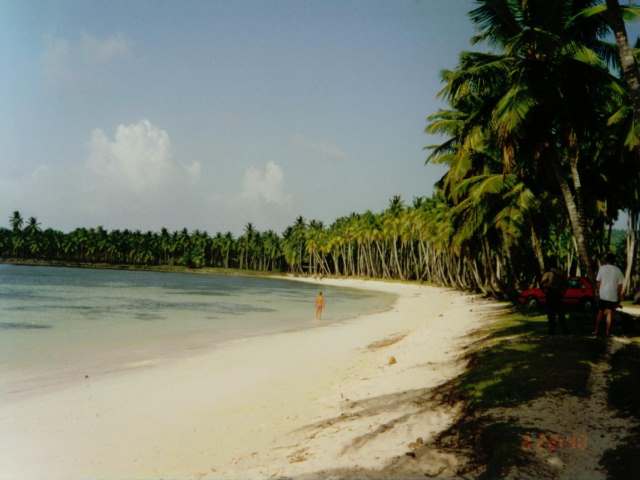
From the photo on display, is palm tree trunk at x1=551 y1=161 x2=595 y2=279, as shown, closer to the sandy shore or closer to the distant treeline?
the sandy shore

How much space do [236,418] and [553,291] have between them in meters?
8.41

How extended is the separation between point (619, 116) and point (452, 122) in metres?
9.17

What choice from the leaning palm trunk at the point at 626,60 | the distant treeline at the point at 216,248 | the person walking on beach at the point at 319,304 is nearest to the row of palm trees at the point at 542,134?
the leaning palm trunk at the point at 626,60

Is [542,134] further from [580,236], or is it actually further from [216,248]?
[216,248]

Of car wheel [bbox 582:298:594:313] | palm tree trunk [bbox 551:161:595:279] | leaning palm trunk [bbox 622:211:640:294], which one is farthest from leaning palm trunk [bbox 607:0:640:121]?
leaning palm trunk [bbox 622:211:640:294]

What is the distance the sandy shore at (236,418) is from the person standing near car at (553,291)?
2.49 metres

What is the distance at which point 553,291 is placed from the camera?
11.7 m

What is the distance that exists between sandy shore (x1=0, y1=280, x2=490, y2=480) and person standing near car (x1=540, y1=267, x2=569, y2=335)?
249 centimetres

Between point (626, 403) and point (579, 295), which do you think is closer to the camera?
point (626, 403)

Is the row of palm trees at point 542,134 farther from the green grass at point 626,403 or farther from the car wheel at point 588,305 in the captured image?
the green grass at point 626,403

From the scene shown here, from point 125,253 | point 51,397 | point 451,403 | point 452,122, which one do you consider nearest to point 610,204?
point 452,122

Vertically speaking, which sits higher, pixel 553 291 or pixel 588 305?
pixel 553 291

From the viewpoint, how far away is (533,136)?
13.8 metres

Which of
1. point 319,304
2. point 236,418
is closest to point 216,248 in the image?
point 319,304
